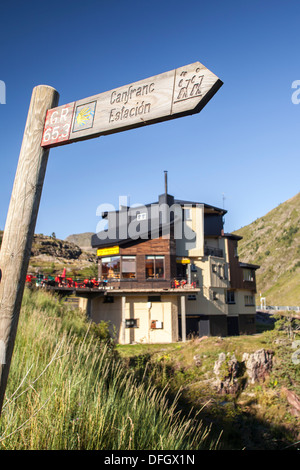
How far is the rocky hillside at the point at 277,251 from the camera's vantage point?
264 feet

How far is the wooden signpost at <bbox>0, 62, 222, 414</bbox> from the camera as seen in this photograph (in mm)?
A: 2139

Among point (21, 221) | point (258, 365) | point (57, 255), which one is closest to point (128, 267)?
point (258, 365)

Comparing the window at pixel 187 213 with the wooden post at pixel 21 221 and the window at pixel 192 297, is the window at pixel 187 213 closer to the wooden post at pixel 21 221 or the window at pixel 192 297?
the window at pixel 192 297

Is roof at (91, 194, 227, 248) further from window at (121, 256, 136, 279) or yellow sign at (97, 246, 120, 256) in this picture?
window at (121, 256, 136, 279)

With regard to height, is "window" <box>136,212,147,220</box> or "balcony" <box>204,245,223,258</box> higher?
"window" <box>136,212,147,220</box>

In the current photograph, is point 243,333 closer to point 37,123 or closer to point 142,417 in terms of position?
point 142,417

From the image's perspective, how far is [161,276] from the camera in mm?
28359

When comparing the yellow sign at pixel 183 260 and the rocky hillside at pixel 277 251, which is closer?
the yellow sign at pixel 183 260

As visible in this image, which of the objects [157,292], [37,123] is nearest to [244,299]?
[157,292]

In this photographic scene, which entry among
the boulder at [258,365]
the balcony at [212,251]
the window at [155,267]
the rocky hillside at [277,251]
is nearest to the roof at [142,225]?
the window at [155,267]

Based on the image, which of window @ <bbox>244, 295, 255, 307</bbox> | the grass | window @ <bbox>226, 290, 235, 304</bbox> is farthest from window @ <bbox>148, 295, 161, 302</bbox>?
window @ <bbox>244, 295, 255, 307</bbox>

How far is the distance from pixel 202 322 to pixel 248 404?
42.5ft

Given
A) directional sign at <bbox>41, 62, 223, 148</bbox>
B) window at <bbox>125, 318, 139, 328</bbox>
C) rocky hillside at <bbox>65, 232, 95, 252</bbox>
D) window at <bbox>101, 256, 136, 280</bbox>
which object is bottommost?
directional sign at <bbox>41, 62, 223, 148</bbox>

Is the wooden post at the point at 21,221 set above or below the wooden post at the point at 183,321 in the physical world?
below
